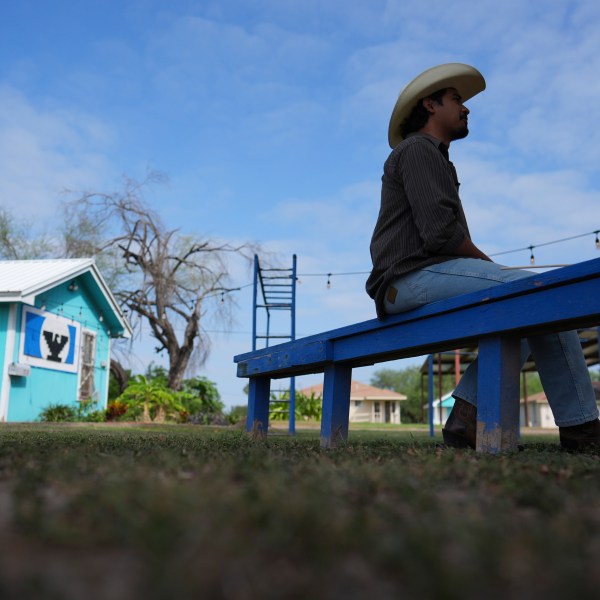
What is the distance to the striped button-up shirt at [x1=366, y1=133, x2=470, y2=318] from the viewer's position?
8.96 feet

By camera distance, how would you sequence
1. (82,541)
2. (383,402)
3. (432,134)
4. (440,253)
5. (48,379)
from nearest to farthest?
(82,541)
(440,253)
(432,134)
(48,379)
(383,402)

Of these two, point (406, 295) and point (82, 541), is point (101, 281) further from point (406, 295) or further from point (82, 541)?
point (82, 541)

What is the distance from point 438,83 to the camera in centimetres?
322

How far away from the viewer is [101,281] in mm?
15977

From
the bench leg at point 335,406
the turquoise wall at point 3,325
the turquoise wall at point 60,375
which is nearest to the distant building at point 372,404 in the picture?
the turquoise wall at point 60,375

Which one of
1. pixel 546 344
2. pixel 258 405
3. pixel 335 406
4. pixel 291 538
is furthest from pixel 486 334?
pixel 258 405

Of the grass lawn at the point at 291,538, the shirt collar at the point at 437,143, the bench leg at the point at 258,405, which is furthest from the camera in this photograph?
the bench leg at the point at 258,405

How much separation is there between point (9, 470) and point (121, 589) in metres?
1.04

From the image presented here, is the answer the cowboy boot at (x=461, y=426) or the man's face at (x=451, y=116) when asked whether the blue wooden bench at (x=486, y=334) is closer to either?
the cowboy boot at (x=461, y=426)

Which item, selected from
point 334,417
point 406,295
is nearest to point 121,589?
point 406,295

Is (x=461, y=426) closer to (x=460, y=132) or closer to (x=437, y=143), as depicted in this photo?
(x=437, y=143)

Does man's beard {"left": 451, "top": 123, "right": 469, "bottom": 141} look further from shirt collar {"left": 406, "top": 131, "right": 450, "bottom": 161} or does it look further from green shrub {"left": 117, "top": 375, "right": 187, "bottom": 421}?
green shrub {"left": 117, "top": 375, "right": 187, "bottom": 421}

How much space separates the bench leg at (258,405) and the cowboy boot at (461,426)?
167cm

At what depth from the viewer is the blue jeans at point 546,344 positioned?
2.61 m
